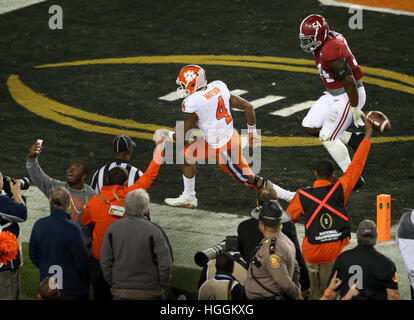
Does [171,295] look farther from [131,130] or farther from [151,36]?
[151,36]

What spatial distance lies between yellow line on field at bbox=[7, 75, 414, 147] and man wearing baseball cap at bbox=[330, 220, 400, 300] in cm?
770

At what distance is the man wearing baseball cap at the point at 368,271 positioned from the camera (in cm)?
788

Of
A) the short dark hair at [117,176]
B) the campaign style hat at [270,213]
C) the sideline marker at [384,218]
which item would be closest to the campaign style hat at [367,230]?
the campaign style hat at [270,213]

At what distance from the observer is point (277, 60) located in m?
20.3

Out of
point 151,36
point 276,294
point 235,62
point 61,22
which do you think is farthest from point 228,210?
point 61,22

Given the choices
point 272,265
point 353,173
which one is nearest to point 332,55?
point 353,173

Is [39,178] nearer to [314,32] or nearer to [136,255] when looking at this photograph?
[136,255]

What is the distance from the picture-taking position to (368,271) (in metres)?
7.90

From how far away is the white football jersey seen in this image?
12422 mm

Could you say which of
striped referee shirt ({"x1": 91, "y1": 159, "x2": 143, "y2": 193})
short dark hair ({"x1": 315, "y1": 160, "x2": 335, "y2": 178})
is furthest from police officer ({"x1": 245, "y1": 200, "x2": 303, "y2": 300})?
striped referee shirt ({"x1": 91, "y1": 159, "x2": 143, "y2": 193})

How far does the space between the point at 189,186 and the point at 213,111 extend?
3.82ft

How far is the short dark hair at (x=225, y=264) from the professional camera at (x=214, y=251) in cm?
66

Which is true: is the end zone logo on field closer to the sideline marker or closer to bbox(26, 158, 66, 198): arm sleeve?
the sideline marker
